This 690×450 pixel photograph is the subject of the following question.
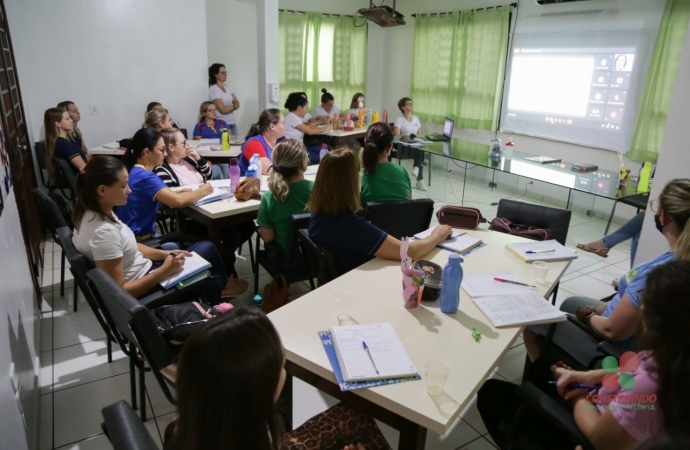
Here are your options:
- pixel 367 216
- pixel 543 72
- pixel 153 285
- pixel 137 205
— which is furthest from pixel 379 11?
pixel 153 285

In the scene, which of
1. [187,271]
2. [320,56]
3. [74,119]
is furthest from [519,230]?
[320,56]

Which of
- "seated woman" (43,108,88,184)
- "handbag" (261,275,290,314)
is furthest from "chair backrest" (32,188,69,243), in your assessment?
"seated woman" (43,108,88,184)

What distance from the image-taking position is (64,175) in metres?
3.63

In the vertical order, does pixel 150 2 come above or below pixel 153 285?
above

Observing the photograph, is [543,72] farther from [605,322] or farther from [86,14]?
[86,14]

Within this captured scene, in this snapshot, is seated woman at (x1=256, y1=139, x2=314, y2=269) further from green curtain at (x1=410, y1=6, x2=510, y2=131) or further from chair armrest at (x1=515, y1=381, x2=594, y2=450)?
green curtain at (x1=410, y1=6, x2=510, y2=131)

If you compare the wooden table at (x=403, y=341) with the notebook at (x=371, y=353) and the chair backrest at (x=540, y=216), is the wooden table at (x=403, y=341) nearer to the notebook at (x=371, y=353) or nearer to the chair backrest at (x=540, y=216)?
the notebook at (x=371, y=353)

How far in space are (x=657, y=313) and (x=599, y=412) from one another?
0.35 m

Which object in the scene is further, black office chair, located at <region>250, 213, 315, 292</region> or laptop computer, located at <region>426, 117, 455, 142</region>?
→ laptop computer, located at <region>426, 117, 455, 142</region>

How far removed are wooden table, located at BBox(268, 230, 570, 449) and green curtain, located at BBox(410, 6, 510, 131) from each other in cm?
512

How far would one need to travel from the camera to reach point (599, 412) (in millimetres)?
1270

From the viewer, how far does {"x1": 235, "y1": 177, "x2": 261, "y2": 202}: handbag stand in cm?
301

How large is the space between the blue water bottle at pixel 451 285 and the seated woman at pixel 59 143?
372 centimetres

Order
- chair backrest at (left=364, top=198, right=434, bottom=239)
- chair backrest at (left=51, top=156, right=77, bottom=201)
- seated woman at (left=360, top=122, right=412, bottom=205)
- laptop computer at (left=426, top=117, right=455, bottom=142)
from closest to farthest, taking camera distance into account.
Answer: chair backrest at (left=364, top=198, right=434, bottom=239) → seated woman at (left=360, top=122, right=412, bottom=205) → chair backrest at (left=51, top=156, right=77, bottom=201) → laptop computer at (left=426, top=117, right=455, bottom=142)
